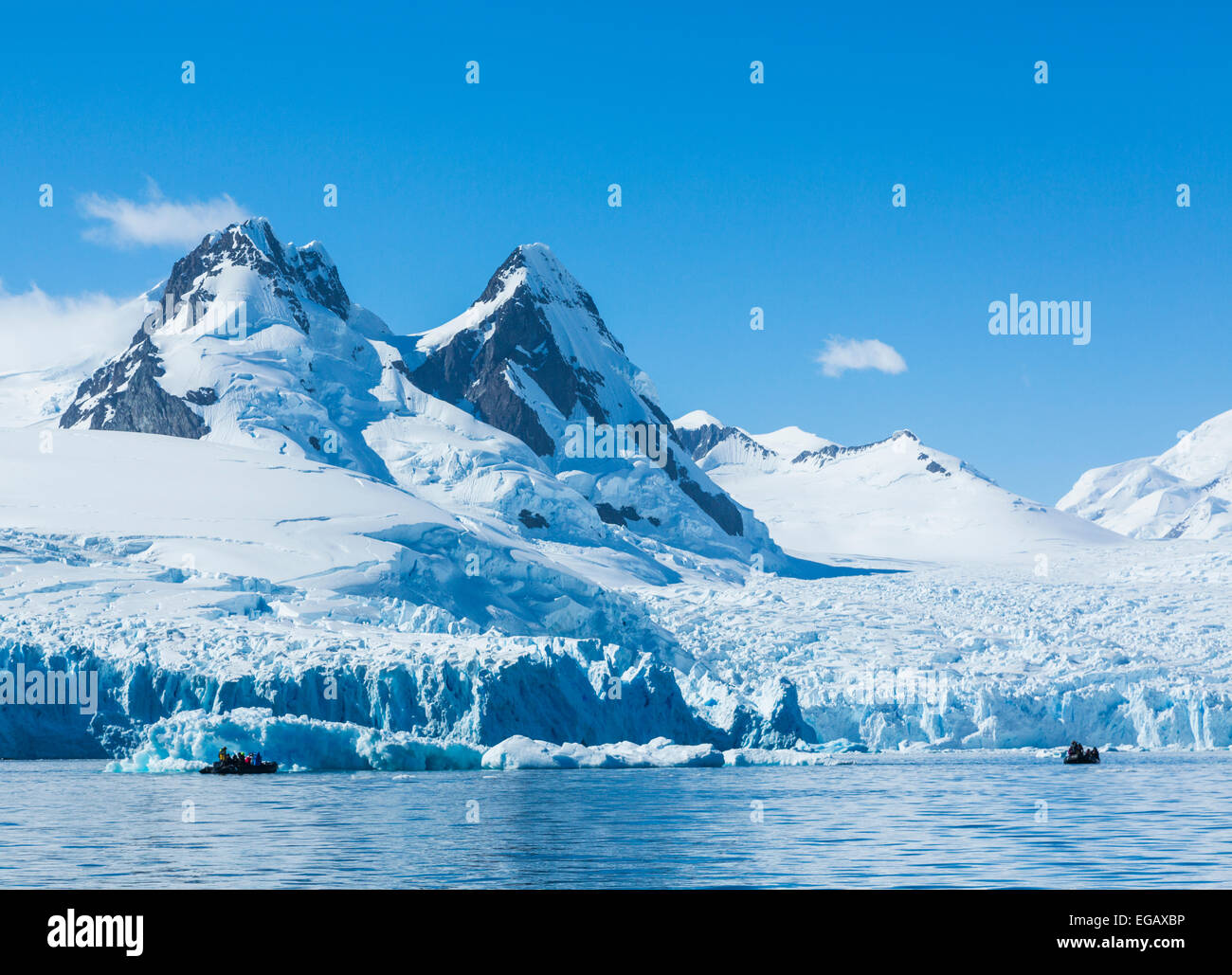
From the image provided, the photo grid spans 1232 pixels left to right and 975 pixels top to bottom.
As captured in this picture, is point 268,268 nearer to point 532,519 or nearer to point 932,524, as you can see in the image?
point 532,519

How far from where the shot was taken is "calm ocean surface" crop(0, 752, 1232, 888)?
1942cm

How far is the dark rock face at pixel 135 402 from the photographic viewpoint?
11412 cm

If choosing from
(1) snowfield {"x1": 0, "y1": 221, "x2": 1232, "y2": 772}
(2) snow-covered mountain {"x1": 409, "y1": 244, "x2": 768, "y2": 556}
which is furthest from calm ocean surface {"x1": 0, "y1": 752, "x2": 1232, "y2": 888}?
(2) snow-covered mountain {"x1": 409, "y1": 244, "x2": 768, "y2": 556}

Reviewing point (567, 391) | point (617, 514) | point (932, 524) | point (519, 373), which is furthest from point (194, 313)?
point (932, 524)

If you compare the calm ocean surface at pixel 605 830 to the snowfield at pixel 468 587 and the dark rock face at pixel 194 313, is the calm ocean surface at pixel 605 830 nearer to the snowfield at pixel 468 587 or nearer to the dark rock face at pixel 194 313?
the snowfield at pixel 468 587

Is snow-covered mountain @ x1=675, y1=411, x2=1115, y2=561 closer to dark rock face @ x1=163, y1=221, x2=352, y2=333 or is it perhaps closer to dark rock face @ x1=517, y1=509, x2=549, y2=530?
dark rock face @ x1=517, y1=509, x2=549, y2=530

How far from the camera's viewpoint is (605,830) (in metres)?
26.1

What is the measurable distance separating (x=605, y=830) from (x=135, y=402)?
105320mm

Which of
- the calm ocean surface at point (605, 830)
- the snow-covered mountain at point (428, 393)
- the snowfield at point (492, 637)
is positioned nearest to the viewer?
the calm ocean surface at point (605, 830)

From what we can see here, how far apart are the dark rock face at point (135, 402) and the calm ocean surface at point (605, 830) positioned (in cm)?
7404

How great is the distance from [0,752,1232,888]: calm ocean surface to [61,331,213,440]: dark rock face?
74.0 metres

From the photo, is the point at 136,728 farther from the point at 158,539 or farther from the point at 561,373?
the point at 561,373

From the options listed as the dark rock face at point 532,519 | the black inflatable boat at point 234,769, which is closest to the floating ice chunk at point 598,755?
the black inflatable boat at point 234,769
